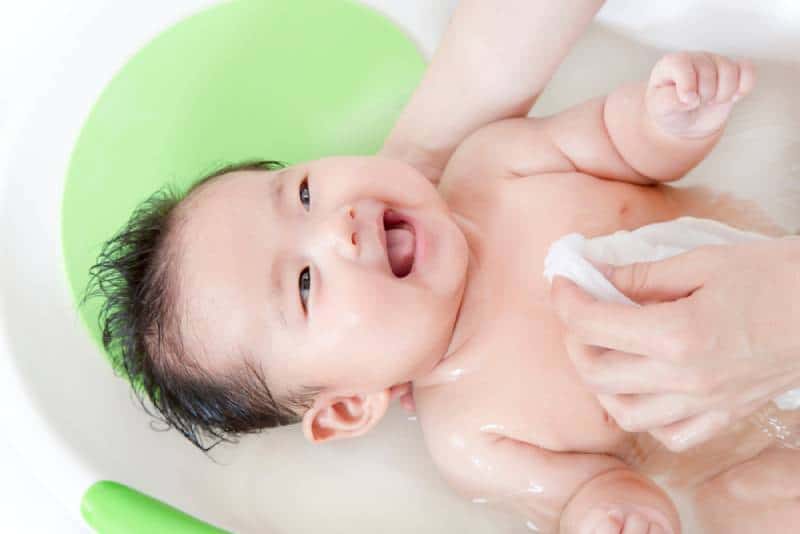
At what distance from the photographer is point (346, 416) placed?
1.20 meters

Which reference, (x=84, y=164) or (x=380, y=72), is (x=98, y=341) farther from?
(x=380, y=72)

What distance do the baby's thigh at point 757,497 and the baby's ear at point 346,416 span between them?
46 centimetres

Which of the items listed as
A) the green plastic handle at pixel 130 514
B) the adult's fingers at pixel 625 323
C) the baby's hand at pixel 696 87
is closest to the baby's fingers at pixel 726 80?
the baby's hand at pixel 696 87

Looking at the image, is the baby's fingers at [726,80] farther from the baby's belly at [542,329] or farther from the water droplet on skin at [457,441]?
the water droplet on skin at [457,441]

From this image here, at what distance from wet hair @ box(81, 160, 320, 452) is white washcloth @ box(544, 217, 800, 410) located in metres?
0.36

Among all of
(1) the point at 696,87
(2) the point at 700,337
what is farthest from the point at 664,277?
(1) the point at 696,87

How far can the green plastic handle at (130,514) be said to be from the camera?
43.6 inches

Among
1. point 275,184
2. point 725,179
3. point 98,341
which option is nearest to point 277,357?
point 275,184

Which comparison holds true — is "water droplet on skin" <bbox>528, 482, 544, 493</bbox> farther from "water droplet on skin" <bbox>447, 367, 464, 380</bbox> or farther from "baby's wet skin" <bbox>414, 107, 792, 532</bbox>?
"water droplet on skin" <bbox>447, 367, 464, 380</bbox>

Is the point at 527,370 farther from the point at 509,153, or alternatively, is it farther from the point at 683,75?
the point at 683,75

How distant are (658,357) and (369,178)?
446mm

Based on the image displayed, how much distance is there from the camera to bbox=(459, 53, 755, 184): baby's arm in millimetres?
1036

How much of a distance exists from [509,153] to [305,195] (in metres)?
0.32

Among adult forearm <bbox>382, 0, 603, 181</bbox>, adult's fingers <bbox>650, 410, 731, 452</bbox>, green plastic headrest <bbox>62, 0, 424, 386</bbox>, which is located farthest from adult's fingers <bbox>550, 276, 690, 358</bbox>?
green plastic headrest <bbox>62, 0, 424, 386</bbox>
